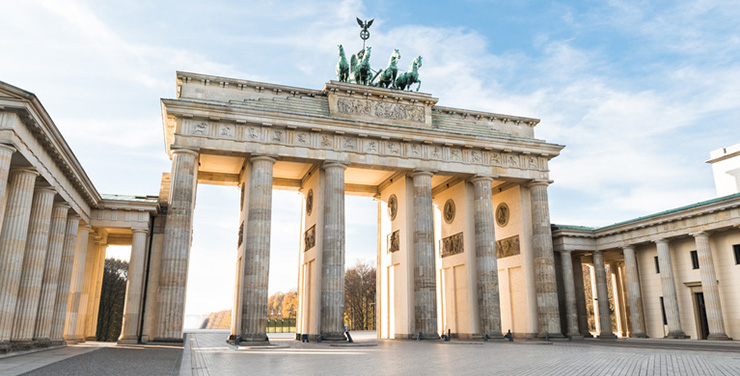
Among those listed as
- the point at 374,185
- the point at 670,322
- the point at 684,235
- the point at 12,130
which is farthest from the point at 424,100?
the point at 12,130

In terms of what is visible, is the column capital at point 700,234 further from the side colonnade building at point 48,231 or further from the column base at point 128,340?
the column base at point 128,340

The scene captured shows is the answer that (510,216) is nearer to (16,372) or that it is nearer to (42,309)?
(42,309)

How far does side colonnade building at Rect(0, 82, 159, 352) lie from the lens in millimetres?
16812

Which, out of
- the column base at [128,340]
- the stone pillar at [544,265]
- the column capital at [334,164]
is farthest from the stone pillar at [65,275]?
the stone pillar at [544,265]

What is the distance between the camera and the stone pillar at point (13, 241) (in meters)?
17.0

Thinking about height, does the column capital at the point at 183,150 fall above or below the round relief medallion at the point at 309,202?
above

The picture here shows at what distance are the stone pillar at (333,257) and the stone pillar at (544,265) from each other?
1359 centimetres

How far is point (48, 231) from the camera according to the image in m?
21.4

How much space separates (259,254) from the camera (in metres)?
28.3

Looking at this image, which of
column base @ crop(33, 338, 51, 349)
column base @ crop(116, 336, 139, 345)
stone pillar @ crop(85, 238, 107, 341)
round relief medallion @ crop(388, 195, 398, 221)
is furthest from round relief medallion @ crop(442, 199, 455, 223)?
column base @ crop(33, 338, 51, 349)

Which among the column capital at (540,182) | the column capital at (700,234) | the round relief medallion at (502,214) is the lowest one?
the column capital at (700,234)

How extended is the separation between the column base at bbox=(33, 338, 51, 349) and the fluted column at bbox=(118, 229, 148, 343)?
4483mm

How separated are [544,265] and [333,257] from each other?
14.4m

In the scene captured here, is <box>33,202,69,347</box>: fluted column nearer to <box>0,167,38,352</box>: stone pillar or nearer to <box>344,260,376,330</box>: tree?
<box>0,167,38,352</box>: stone pillar
